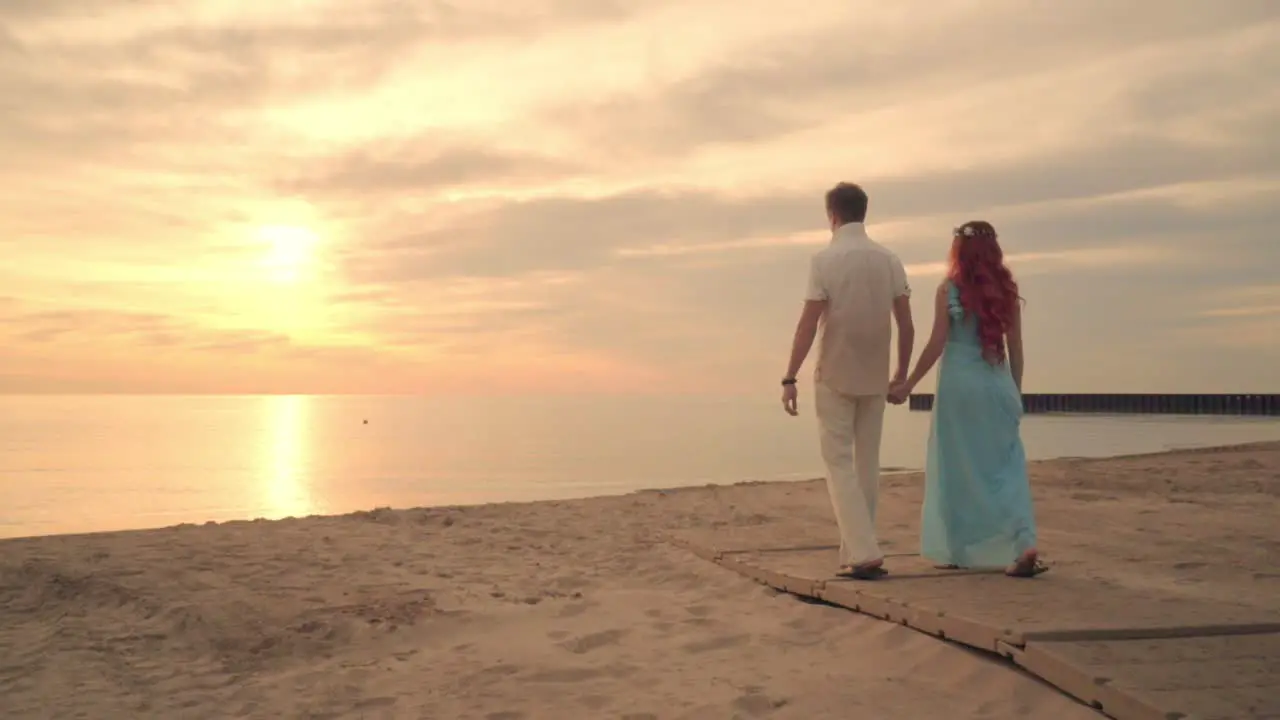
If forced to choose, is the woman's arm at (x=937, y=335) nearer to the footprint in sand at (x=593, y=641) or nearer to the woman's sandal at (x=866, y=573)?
the woman's sandal at (x=866, y=573)

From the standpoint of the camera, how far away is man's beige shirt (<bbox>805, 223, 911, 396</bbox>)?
17.8 ft

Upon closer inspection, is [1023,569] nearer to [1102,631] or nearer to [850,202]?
[1102,631]

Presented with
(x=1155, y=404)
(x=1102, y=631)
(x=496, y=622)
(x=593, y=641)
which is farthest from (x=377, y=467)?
(x=1155, y=404)

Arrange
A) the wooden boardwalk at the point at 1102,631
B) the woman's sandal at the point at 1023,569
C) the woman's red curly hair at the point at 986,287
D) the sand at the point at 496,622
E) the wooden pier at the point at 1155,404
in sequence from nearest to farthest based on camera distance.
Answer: the wooden boardwalk at the point at 1102,631
the sand at the point at 496,622
the woman's sandal at the point at 1023,569
the woman's red curly hair at the point at 986,287
the wooden pier at the point at 1155,404

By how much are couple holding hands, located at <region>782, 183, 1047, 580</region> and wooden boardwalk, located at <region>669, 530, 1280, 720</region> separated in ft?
0.71

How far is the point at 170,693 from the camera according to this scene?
4766 millimetres

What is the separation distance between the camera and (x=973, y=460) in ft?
18.5

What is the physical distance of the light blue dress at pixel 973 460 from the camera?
5551 mm

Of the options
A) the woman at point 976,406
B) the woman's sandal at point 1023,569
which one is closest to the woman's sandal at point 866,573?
the woman at point 976,406

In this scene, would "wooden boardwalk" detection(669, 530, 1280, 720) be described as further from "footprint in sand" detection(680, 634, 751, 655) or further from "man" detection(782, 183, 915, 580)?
"footprint in sand" detection(680, 634, 751, 655)

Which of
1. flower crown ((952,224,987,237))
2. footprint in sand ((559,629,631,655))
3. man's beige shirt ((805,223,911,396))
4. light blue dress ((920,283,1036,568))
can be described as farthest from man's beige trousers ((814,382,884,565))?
footprint in sand ((559,629,631,655))

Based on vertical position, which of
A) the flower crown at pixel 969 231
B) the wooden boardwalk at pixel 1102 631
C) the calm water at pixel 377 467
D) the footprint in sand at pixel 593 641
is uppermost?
the flower crown at pixel 969 231

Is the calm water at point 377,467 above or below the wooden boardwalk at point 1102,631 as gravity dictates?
below

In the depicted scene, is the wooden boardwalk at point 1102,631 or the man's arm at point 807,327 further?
the man's arm at point 807,327
